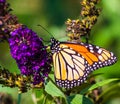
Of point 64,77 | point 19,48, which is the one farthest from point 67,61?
point 19,48

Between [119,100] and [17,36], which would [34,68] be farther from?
[119,100]

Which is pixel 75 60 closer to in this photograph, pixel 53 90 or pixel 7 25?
pixel 53 90

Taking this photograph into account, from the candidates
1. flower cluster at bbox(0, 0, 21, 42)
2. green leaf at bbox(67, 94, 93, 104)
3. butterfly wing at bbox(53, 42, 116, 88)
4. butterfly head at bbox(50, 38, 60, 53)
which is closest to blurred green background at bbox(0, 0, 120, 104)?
butterfly wing at bbox(53, 42, 116, 88)

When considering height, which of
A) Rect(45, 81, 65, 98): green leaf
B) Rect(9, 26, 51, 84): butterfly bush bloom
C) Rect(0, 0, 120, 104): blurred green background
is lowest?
Rect(45, 81, 65, 98): green leaf


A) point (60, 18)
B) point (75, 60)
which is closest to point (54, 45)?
point (75, 60)

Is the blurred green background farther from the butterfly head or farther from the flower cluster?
the flower cluster

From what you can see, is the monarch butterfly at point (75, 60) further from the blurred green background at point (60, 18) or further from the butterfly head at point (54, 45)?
the blurred green background at point (60, 18)
